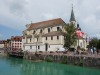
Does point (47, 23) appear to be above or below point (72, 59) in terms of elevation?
above

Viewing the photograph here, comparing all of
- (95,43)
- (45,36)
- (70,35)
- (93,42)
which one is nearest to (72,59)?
(70,35)

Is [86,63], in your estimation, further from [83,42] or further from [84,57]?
[83,42]

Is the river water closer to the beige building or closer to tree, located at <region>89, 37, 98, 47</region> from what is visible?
the beige building

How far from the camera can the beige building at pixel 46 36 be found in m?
74.9

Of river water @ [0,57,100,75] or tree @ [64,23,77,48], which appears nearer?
river water @ [0,57,100,75]

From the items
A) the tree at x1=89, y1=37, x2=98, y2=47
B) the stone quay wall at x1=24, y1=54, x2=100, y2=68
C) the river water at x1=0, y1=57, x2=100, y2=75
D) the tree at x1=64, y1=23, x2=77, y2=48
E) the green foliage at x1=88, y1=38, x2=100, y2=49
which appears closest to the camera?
the river water at x1=0, y1=57, x2=100, y2=75

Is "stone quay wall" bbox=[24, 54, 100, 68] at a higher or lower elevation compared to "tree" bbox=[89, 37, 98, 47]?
lower

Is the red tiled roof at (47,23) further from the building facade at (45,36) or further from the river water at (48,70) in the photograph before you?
the river water at (48,70)

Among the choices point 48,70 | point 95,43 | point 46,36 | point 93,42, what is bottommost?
point 48,70

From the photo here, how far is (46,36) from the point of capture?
259 feet

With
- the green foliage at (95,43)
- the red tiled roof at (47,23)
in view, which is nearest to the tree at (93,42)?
the green foliage at (95,43)

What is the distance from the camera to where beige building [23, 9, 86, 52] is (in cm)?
Result: 7488

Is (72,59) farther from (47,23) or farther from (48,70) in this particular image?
(47,23)

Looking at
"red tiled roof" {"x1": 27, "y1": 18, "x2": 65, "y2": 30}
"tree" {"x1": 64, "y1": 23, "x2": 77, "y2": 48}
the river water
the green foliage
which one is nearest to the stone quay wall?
the river water
